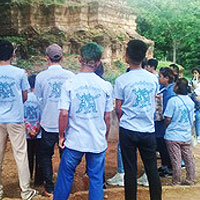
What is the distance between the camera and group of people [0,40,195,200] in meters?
2.82

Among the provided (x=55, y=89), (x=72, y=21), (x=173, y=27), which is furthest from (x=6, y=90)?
(x=173, y=27)

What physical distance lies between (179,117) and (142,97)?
4.62ft

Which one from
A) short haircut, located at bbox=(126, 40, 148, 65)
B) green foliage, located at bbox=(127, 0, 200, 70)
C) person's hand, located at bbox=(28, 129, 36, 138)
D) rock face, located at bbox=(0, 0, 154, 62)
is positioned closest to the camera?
short haircut, located at bbox=(126, 40, 148, 65)

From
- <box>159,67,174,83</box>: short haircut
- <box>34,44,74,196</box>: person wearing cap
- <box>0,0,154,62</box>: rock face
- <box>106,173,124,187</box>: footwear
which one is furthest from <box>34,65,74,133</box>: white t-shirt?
<box>0,0,154,62</box>: rock face

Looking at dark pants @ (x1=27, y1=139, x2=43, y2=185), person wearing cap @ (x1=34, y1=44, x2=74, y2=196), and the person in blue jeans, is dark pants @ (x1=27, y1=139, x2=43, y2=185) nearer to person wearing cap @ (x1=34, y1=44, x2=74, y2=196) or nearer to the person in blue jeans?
person wearing cap @ (x1=34, y1=44, x2=74, y2=196)

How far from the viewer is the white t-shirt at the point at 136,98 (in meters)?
3.12

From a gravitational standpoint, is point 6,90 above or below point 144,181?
above

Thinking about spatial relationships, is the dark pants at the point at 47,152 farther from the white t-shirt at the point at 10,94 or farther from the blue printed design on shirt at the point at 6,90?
the blue printed design on shirt at the point at 6,90

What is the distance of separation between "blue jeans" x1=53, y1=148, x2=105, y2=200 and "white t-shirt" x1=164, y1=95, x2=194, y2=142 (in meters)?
1.79

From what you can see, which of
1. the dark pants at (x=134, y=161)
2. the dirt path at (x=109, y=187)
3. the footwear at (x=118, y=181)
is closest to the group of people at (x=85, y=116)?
the dark pants at (x=134, y=161)

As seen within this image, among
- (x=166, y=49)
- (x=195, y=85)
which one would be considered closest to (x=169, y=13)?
(x=166, y=49)

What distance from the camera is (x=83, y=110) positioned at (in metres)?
2.80

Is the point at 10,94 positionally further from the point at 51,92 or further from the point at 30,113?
the point at 30,113

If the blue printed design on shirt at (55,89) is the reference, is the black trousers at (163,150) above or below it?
below
